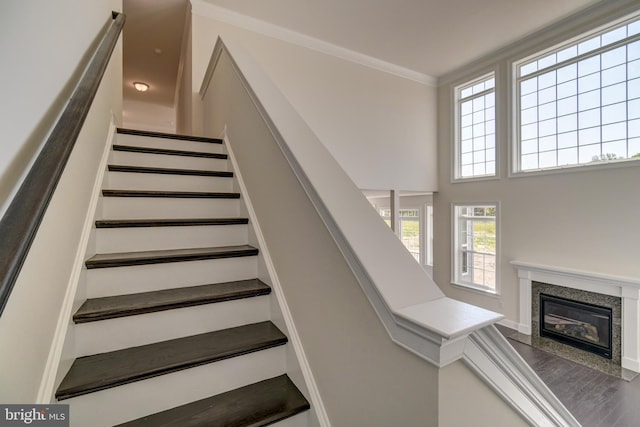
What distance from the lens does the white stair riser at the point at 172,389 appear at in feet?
3.27

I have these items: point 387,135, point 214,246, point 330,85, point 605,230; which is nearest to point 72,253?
point 214,246

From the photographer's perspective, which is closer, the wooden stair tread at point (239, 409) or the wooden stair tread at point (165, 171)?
the wooden stair tread at point (239, 409)

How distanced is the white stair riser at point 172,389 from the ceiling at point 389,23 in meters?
3.94

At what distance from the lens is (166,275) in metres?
1.46

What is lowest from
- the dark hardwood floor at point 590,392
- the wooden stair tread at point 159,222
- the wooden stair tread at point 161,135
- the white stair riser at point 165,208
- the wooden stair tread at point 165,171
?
the dark hardwood floor at point 590,392

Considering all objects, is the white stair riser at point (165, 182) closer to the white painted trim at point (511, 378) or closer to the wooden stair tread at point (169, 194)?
the wooden stair tread at point (169, 194)

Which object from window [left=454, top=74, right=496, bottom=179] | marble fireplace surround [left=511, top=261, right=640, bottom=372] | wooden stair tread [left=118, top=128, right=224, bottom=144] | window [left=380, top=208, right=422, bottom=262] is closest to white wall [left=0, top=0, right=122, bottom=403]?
wooden stair tread [left=118, top=128, right=224, bottom=144]

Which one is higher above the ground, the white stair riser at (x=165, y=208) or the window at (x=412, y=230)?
the white stair riser at (x=165, y=208)

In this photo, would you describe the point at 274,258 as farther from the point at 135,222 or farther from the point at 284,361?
the point at 135,222

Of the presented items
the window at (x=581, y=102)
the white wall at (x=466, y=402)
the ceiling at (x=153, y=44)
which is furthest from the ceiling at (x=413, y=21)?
→ the white wall at (x=466, y=402)

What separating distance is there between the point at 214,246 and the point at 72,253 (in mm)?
703

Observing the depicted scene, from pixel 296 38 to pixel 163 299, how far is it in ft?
13.5

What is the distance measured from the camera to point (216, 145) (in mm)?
2623

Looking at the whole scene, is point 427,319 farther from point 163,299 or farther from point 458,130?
point 458,130
